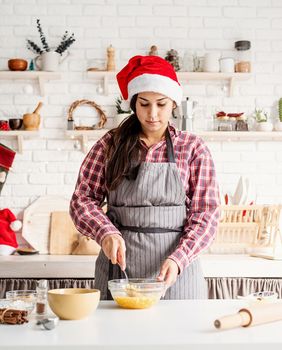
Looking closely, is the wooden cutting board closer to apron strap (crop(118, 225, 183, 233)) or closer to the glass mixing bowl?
apron strap (crop(118, 225, 183, 233))

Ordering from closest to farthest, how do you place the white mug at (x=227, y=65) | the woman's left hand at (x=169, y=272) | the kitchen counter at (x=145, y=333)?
the kitchen counter at (x=145, y=333)
the woman's left hand at (x=169, y=272)
the white mug at (x=227, y=65)

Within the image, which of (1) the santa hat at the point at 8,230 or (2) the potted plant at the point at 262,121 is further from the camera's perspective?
(2) the potted plant at the point at 262,121

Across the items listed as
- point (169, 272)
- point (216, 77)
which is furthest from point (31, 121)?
point (169, 272)

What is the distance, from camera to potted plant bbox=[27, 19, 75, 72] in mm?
4086

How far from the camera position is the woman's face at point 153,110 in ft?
7.71

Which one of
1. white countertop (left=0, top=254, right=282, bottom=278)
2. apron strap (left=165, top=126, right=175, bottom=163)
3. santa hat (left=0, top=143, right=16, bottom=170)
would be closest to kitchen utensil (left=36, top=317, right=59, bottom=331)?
apron strap (left=165, top=126, right=175, bottom=163)

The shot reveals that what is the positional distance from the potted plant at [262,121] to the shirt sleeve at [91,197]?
6.06 ft

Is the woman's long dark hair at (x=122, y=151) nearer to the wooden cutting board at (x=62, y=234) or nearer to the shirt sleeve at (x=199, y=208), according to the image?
the shirt sleeve at (x=199, y=208)

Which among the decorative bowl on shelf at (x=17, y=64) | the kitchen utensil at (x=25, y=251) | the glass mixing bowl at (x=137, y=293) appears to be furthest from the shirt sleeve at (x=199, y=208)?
the decorative bowl on shelf at (x=17, y=64)

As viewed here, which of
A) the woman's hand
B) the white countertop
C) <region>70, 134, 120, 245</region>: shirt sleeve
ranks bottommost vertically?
the white countertop

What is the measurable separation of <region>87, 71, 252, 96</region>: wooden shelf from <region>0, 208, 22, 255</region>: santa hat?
41.1 inches

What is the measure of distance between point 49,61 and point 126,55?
535mm

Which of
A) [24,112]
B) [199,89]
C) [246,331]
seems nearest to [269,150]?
[199,89]

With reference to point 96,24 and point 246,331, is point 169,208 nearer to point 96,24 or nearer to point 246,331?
point 246,331
